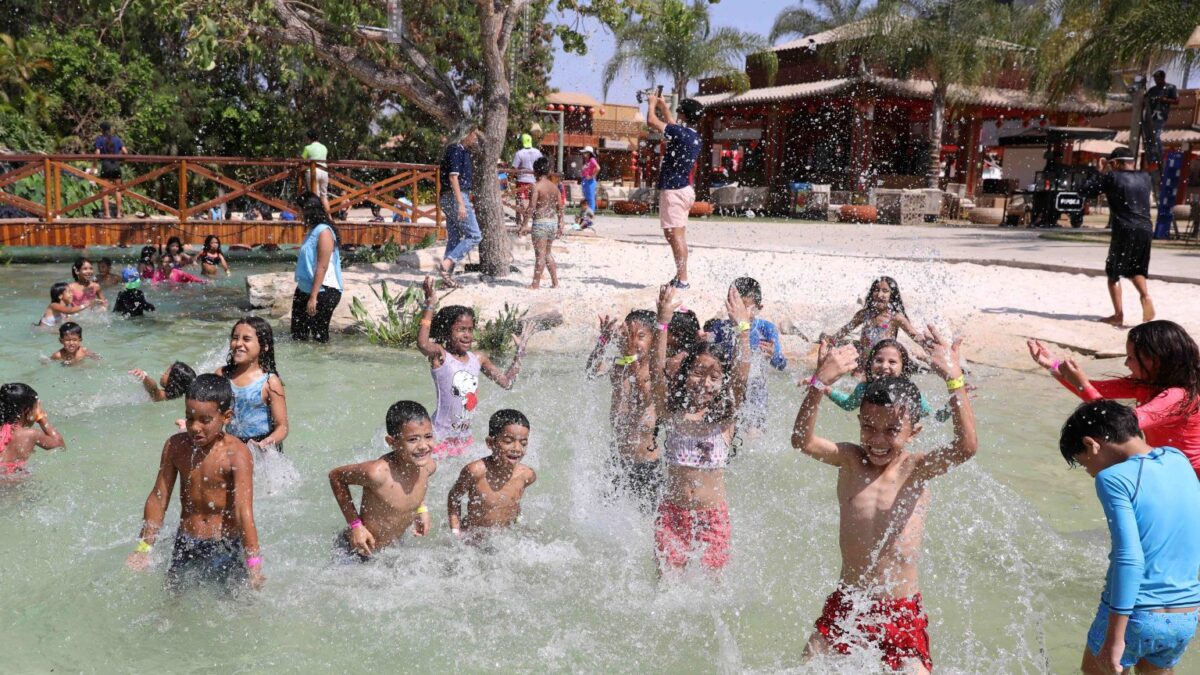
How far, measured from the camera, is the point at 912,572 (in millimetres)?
3582

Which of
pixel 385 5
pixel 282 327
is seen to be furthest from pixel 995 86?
pixel 282 327

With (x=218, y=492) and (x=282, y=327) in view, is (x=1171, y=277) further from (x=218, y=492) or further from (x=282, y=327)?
(x=218, y=492)

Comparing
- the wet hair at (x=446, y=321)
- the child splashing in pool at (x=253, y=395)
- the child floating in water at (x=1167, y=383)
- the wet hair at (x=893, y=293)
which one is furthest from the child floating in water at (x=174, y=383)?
the child floating in water at (x=1167, y=383)

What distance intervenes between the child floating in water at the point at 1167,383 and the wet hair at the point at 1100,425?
708 millimetres

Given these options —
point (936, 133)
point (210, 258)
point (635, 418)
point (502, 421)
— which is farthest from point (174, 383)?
point (936, 133)

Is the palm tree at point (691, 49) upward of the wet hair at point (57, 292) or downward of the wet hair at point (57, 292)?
upward

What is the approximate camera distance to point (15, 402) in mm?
5523

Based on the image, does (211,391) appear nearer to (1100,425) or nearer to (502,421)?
(502,421)

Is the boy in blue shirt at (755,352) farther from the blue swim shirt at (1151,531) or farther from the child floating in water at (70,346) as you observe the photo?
the child floating in water at (70,346)

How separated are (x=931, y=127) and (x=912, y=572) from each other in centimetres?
2658

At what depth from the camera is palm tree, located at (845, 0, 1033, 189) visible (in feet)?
86.7

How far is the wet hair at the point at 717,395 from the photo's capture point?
4230mm

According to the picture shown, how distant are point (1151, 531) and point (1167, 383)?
1139 millimetres

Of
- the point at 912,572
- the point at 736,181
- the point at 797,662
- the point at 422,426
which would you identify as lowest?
the point at 797,662
